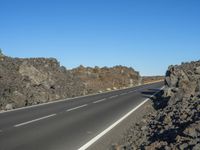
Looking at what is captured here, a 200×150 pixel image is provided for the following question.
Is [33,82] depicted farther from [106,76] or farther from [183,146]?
[106,76]

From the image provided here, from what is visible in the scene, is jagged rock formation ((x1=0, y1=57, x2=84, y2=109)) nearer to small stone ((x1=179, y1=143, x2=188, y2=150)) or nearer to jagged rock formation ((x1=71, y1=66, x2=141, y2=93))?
small stone ((x1=179, y1=143, x2=188, y2=150))

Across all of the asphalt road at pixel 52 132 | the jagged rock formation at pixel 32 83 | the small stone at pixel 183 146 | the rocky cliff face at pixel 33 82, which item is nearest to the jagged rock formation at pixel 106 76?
the rocky cliff face at pixel 33 82

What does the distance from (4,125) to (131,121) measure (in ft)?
18.1

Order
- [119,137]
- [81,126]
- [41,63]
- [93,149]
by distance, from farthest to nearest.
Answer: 1. [41,63]
2. [81,126]
3. [119,137]
4. [93,149]

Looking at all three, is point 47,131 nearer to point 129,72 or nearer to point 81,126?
A: point 81,126

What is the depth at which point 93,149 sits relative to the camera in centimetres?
1056

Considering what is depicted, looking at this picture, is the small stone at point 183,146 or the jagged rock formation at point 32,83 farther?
the jagged rock formation at point 32,83

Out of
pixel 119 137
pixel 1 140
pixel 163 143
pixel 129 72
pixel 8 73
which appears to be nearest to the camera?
pixel 163 143

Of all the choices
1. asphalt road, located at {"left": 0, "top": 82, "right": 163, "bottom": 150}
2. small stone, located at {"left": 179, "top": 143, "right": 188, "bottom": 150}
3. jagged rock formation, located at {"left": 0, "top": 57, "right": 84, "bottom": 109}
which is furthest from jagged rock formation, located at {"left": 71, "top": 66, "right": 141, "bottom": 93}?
small stone, located at {"left": 179, "top": 143, "right": 188, "bottom": 150}

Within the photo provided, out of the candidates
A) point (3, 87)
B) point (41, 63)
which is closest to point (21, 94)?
point (3, 87)

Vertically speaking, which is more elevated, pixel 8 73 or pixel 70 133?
pixel 8 73

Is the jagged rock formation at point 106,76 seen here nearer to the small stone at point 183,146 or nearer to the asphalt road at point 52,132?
the asphalt road at point 52,132

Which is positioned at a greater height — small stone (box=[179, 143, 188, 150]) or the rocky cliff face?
the rocky cliff face

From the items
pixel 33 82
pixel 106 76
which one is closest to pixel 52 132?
pixel 33 82
